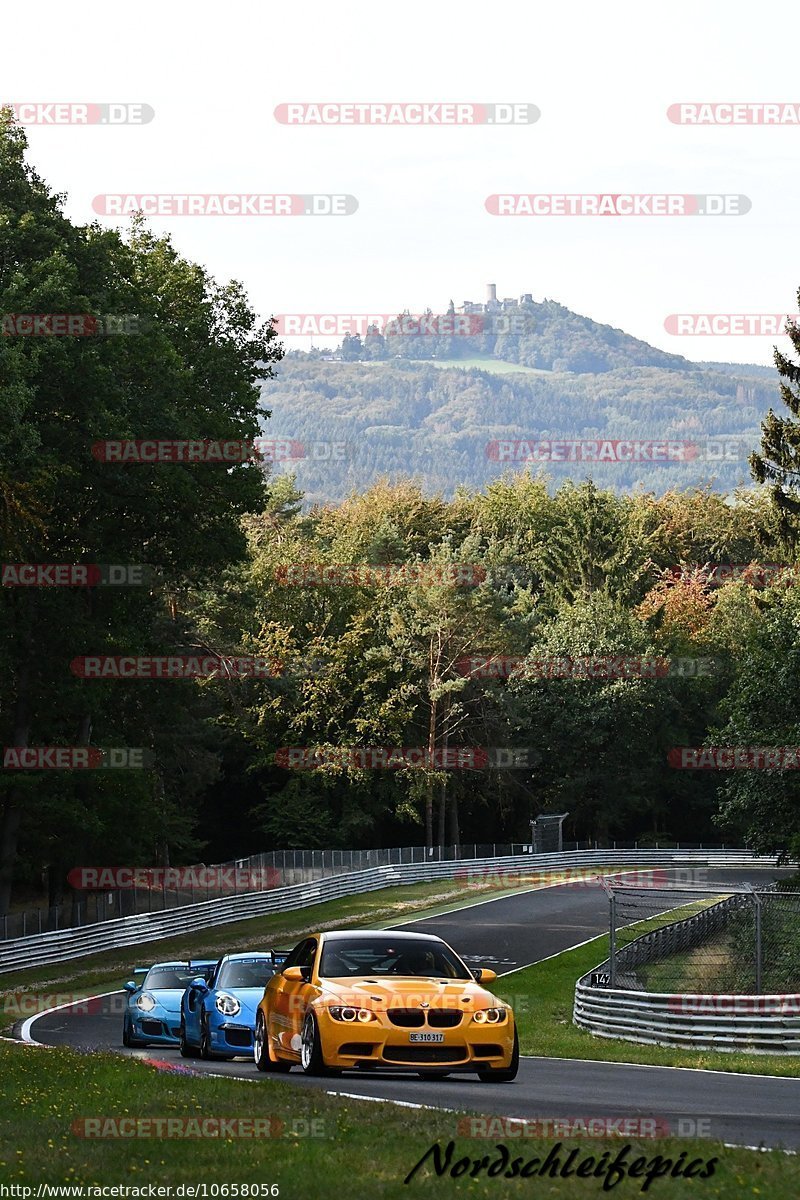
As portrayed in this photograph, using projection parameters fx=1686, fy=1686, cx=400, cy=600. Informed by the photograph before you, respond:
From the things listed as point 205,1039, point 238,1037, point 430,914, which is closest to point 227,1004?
point 238,1037

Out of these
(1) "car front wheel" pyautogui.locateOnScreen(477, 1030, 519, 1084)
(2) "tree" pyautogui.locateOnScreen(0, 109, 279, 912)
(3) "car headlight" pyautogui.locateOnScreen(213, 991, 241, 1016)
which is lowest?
(3) "car headlight" pyautogui.locateOnScreen(213, 991, 241, 1016)

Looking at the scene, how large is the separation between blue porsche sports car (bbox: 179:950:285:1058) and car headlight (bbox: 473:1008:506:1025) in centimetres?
487

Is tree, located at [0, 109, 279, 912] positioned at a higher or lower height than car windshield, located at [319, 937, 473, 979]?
higher

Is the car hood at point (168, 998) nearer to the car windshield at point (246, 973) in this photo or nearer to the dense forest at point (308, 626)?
the car windshield at point (246, 973)

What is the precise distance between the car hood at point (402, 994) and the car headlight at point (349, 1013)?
44 millimetres

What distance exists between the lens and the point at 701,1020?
23.7 metres

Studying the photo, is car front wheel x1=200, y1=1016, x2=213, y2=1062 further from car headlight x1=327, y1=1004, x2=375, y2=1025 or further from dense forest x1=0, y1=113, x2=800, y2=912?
dense forest x1=0, y1=113, x2=800, y2=912

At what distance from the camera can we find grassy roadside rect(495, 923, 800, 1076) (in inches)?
811

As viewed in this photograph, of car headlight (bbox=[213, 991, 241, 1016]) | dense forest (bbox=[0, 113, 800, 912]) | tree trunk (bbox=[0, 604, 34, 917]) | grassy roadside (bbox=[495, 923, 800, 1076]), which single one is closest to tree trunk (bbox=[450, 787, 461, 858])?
dense forest (bbox=[0, 113, 800, 912])

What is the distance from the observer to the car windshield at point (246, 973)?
66.4 feet

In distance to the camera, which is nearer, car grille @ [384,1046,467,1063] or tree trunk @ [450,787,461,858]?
car grille @ [384,1046,467,1063]

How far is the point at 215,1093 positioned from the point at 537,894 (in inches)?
1964

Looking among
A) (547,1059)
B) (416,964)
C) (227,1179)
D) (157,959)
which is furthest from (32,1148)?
(157,959)

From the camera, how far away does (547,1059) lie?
70.3 ft
